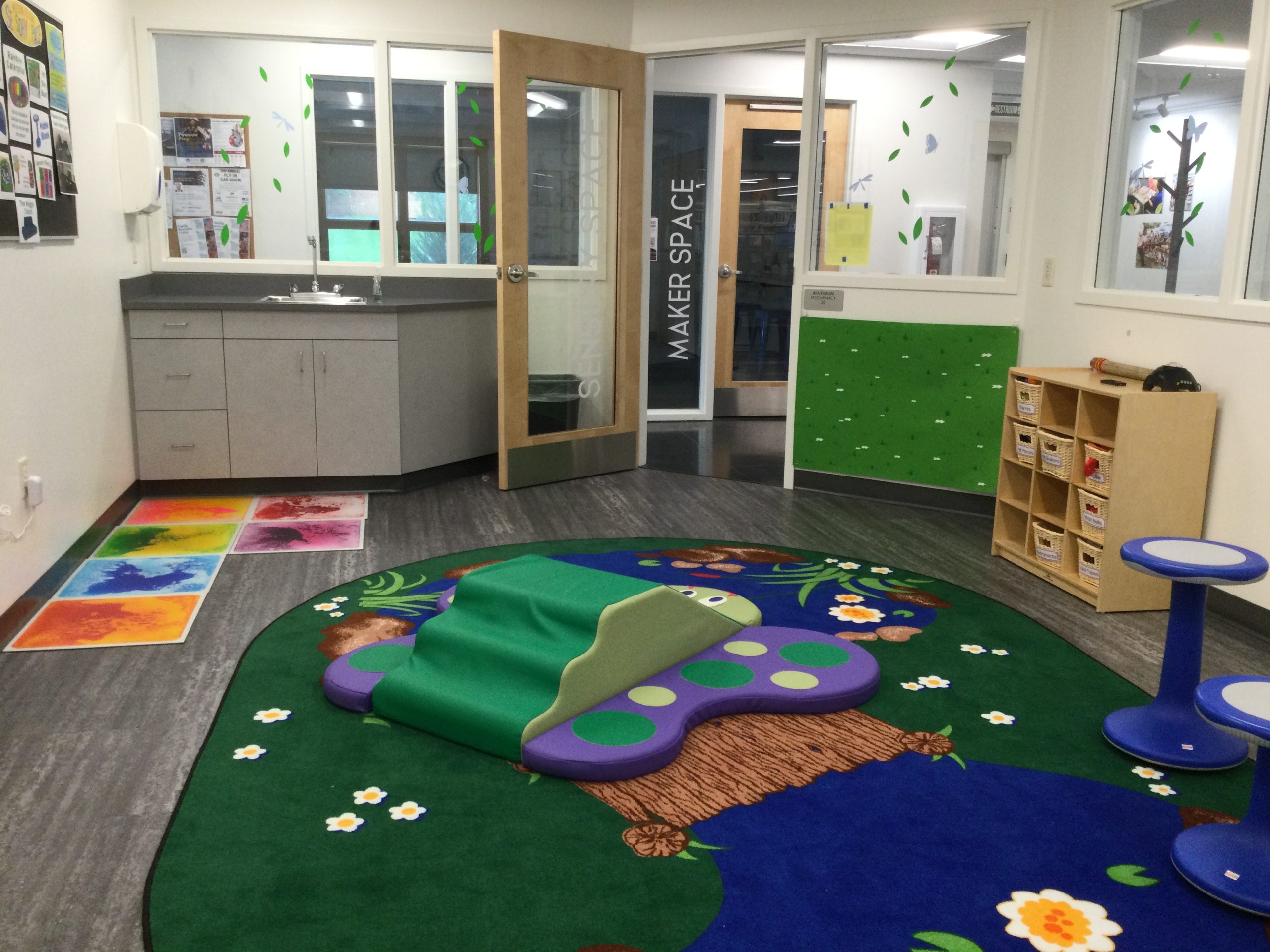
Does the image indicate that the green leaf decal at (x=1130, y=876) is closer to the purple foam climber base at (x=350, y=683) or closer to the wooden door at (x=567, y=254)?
the purple foam climber base at (x=350, y=683)

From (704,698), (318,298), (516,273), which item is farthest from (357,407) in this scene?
(704,698)

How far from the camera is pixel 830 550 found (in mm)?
4438

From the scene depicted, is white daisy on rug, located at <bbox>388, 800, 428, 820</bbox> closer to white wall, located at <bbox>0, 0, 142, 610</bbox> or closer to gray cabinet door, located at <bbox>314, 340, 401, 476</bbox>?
white wall, located at <bbox>0, 0, 142, 610</bbox>

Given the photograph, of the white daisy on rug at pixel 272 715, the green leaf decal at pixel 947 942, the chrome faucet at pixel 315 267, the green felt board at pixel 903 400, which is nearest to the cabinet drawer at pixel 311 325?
the chrome faucet at pixel 315 267

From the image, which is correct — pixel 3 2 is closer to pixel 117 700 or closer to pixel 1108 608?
pixel 117 700

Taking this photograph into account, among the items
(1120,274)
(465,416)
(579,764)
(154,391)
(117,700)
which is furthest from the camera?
(465,416)

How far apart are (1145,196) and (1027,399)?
909 mm

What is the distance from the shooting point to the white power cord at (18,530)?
3.31 m

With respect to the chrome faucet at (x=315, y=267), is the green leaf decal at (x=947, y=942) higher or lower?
lower

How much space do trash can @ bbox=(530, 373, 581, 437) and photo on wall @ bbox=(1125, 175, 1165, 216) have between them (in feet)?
9.00

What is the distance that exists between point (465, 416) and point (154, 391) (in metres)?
1.46

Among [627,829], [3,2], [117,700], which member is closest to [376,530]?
[117,700]

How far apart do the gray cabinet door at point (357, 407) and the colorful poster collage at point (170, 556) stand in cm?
19

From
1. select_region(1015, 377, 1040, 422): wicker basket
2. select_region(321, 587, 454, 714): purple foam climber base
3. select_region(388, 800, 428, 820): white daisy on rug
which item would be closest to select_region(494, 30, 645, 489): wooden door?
select_region(1015, 377, 1040, 422): wicker basket
